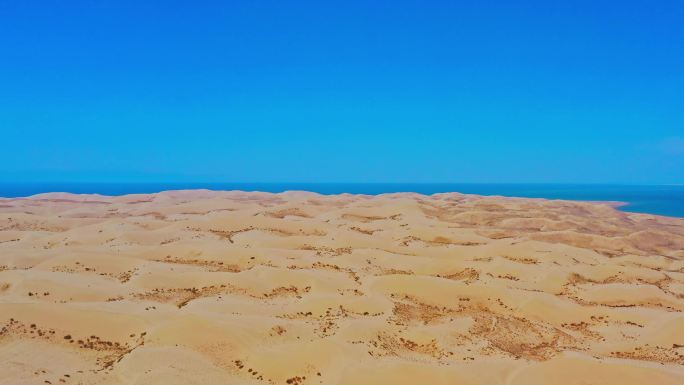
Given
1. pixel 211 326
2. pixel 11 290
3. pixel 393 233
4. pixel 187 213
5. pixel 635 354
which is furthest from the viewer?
pixel 187 213

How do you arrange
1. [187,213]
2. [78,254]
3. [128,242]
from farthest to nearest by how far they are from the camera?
[187,213] → [128,242] → [78,254]

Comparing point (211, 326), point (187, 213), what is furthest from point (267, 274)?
point (187, 213)

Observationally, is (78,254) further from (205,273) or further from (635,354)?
(635,354)

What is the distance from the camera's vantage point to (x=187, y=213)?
52.1m

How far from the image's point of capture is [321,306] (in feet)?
71.6

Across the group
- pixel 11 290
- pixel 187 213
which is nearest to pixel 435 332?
pixel 11 290

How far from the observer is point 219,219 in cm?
4144

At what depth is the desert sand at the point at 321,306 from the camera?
15.8 m

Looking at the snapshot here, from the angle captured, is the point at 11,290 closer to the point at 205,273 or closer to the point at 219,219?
the point at 205,273

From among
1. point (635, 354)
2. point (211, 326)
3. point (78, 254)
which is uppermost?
point (78, 254)

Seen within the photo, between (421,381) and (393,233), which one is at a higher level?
(393,233)

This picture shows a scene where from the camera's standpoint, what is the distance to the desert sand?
620 inches

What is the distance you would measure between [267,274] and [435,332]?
10309 millimetres

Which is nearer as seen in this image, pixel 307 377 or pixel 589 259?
pixel 307 377
